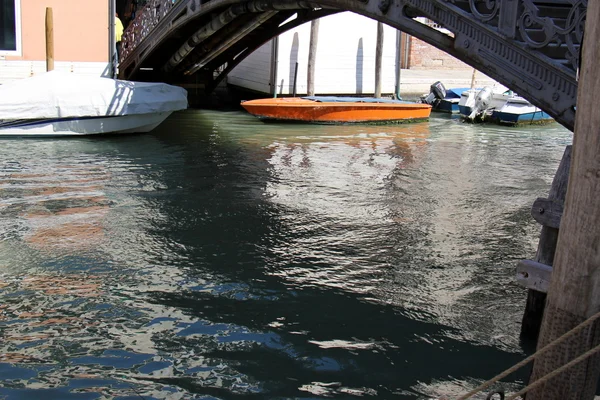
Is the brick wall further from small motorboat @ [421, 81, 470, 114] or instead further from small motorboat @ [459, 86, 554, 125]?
small motorboat @ [459, 86, 554, 125]

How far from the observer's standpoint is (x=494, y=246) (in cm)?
779

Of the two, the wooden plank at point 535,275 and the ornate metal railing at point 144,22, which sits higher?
the ornate metal railing at point 144,22

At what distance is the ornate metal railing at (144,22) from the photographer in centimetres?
1595

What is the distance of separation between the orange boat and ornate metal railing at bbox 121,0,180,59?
259 centimetres

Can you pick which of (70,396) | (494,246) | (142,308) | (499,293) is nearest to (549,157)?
(494,246)

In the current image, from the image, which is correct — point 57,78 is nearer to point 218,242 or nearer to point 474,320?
point 218,242

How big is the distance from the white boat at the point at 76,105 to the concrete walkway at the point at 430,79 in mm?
10992

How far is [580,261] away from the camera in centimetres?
354

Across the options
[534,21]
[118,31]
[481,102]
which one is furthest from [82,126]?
→ [481,102]

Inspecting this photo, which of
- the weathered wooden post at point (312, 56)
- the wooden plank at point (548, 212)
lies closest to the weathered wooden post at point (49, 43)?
the weathered wooden post at point (312, 56)

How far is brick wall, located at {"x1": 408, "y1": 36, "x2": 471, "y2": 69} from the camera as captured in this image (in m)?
26.2

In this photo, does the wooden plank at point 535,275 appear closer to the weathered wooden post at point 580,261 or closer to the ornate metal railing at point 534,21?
the weathered wooden post at point 580,261

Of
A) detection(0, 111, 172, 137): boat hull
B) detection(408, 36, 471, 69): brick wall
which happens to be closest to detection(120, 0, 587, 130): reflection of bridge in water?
detection(0, 111, 172, 137): boat hull

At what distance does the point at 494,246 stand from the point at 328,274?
2060 mm
